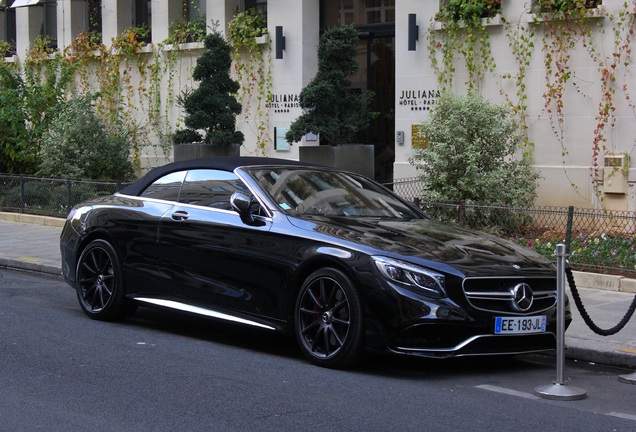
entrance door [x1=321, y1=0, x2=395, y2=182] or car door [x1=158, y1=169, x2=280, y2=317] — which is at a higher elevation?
entrance door [x1=321, y1=0, x2=395, y2=182]

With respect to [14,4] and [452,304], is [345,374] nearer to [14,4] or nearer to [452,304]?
[452,304]

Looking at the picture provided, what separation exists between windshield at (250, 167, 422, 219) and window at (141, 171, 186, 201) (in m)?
0.87

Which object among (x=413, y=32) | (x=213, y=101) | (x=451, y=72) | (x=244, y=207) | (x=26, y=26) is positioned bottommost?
(x=244, y=207)

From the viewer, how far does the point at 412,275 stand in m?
7.25

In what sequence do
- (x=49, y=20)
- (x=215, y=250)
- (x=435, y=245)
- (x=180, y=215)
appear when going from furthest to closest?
1. (x=49, y=20)
2. (x=180, y=215)
3. (x=215, y=250)
4. (x=435, y=245)

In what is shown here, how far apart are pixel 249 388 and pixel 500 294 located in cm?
197

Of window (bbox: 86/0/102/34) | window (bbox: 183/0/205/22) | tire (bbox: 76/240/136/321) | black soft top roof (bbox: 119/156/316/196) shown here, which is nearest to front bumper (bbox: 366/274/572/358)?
black soft top roof (bbox: 119/156/316/196)

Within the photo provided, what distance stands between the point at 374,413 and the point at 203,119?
12.0 meters

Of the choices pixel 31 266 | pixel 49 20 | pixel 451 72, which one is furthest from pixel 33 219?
pixel 49 20

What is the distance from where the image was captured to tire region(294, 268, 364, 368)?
7363 mm

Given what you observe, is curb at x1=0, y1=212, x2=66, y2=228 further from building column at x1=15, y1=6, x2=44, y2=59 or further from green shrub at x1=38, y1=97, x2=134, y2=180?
building column at x1=15, y1=6, x2=44, y2=59

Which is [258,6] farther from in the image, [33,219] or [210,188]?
[210,188]

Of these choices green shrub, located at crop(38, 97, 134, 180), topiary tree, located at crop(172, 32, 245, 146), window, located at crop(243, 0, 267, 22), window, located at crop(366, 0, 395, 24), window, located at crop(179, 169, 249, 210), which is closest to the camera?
window, located at crop(179, 169, 249, 210)

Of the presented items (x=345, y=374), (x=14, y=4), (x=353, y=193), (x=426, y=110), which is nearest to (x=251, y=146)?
(x=426, y=110)
